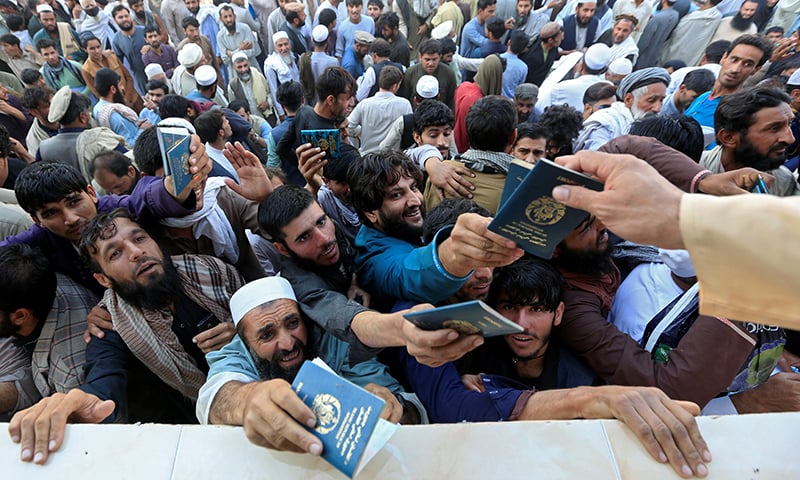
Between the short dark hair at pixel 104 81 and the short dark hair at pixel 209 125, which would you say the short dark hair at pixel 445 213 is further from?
the short dark hair at pixel 104 81

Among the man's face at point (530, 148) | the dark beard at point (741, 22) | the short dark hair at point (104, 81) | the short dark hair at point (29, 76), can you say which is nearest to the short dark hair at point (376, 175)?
the man's face at point (530, 148)

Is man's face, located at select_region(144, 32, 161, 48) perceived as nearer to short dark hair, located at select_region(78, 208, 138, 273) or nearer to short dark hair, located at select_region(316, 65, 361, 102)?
short dark hair, located at select_region(316, 65, 361, 102)

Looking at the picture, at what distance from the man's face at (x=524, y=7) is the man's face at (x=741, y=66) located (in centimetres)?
377

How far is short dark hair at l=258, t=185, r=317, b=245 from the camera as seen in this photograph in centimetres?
214

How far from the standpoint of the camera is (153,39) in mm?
6648

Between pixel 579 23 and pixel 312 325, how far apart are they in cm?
729

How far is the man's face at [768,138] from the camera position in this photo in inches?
97.7

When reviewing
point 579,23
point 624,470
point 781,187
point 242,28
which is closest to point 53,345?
point 624,470

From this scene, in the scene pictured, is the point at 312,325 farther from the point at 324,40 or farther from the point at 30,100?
the point at 324,40

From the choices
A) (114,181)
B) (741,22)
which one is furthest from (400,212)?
(741,22)

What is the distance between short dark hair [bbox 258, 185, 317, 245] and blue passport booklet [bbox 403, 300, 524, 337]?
1.19 meters

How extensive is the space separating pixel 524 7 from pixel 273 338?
7.23 meters

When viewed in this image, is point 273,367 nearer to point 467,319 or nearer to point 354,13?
point 467,319

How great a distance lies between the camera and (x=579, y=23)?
6.83m
